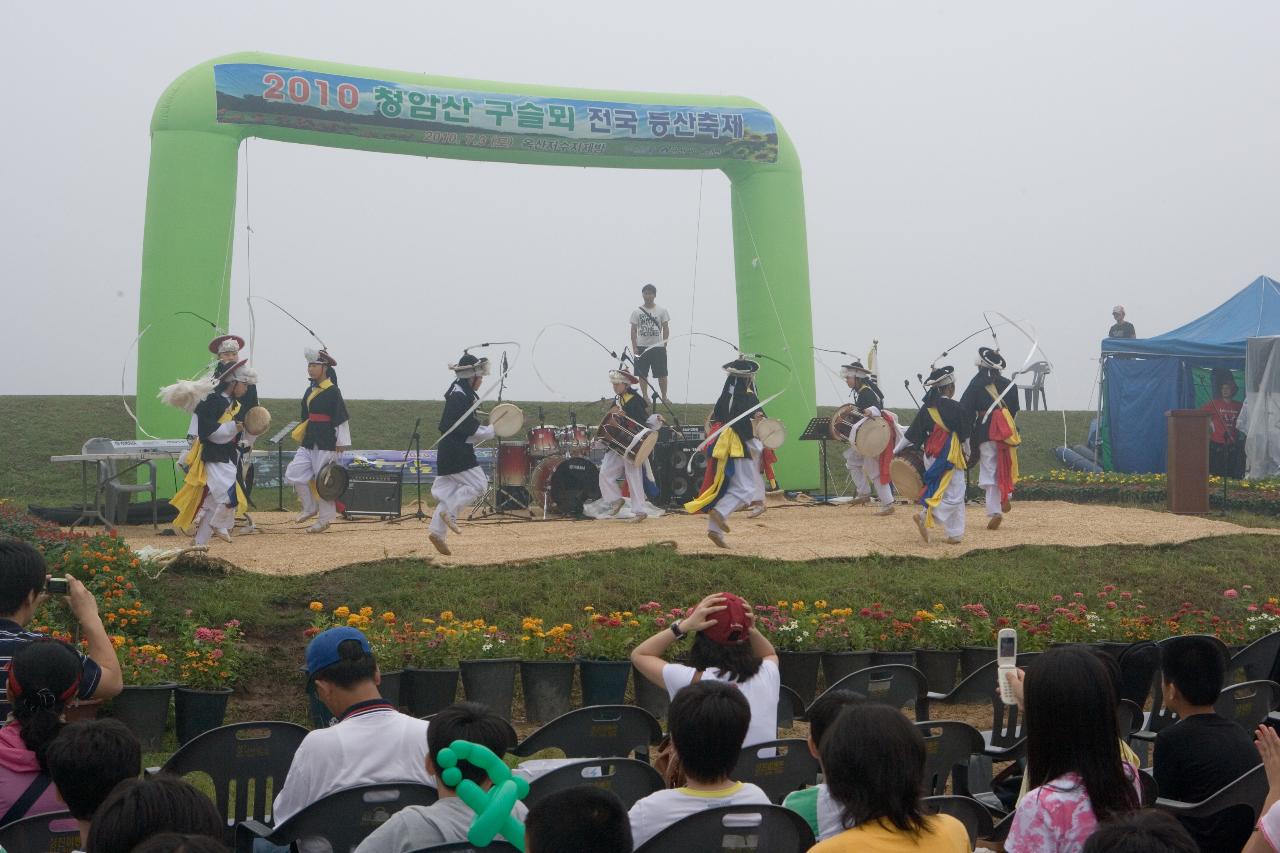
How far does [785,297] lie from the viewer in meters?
16.1

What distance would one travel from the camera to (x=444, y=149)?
584 inches

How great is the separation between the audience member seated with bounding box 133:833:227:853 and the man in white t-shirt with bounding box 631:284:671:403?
15.0m

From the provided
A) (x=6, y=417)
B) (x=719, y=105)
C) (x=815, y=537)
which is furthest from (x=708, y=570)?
(x=6, y=417)

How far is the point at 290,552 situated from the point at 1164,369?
12.7 metres

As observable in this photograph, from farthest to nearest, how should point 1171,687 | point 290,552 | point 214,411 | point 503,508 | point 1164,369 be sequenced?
point 1164,369
point 503,508
point 214,411
point 290,552
point 1171,687

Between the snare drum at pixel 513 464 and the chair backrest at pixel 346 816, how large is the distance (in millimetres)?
10580

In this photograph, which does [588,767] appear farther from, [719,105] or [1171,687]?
[719,105]

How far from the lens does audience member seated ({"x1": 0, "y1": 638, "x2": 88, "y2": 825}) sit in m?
3.14

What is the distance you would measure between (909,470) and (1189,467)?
3.73 meters

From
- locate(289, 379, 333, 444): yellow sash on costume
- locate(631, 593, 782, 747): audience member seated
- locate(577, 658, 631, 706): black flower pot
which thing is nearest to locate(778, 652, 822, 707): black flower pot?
locate(577, 658, 631, 706): black flower pot

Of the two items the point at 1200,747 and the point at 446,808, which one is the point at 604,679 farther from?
the point at 446,808

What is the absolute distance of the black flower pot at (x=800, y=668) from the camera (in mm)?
6984

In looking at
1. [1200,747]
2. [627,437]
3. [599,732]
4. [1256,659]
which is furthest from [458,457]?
[1200,747]

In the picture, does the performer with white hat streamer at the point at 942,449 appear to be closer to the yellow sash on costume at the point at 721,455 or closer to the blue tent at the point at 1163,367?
the yellow sash on costume at the point at 721,455
